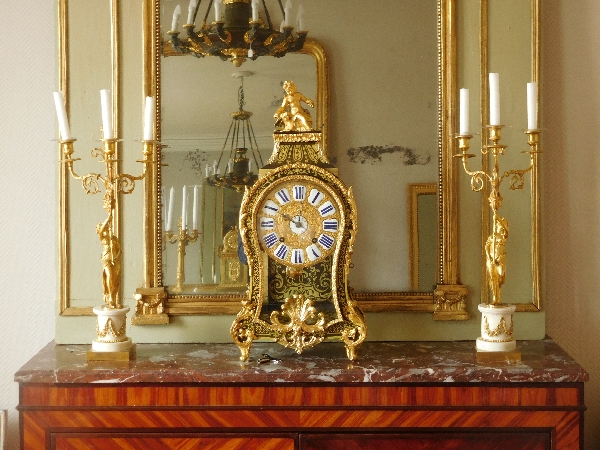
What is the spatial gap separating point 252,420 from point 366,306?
25.3 inches

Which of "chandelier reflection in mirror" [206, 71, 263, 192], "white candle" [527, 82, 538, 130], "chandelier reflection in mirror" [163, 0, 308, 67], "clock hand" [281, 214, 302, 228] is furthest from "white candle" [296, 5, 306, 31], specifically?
"white candle" [527, 82, 538, 130]

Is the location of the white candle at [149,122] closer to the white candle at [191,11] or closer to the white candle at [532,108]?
the white candle at [191,11]

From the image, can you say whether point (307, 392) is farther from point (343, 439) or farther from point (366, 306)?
point (366, 306)

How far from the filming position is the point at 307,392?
2283 millimetres

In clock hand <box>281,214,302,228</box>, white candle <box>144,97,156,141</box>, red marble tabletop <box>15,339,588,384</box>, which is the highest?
white candle <box>144,97,156,141</box>

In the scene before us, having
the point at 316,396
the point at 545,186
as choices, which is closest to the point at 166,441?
the point at 316,396

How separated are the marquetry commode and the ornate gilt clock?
0.16 metres

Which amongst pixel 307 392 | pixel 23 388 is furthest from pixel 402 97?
Answer: pixel 23 388

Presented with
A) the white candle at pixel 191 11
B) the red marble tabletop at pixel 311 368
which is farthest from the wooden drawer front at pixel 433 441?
the white candle at pixel 191 11

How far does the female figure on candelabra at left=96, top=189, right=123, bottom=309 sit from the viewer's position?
243 cm

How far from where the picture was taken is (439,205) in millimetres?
2709

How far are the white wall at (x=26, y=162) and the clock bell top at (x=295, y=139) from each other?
0.94 metres

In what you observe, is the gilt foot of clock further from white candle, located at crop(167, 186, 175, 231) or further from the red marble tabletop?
white candle, located at crop(167, 186, 175, 231)

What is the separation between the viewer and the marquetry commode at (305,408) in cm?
228
